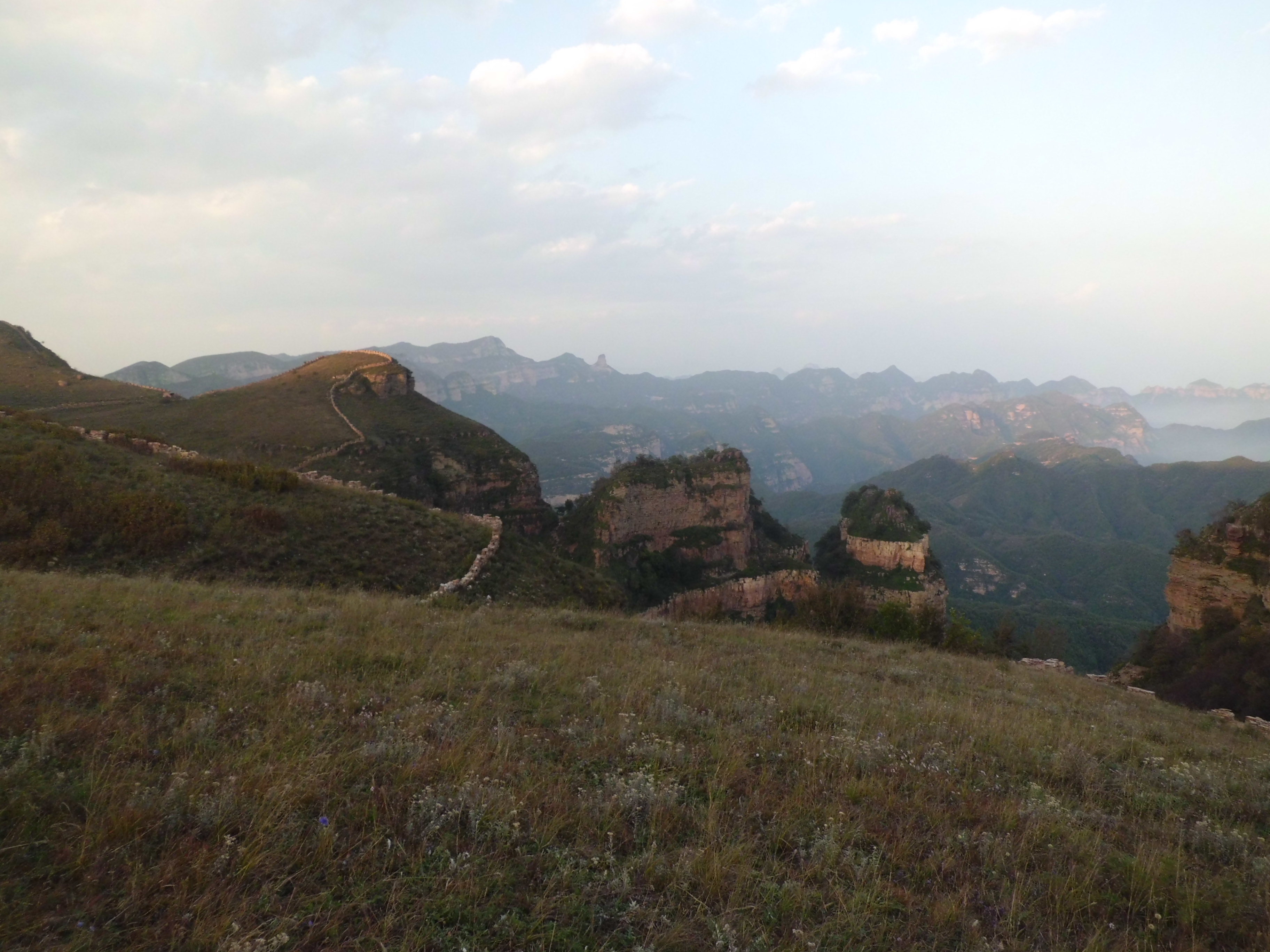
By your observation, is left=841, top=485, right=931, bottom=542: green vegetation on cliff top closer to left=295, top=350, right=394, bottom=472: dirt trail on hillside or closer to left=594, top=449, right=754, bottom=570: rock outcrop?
left=594, top=449, right=754, bottom=570: rock outcrop

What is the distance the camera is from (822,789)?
15.7ft

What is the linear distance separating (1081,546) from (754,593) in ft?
365

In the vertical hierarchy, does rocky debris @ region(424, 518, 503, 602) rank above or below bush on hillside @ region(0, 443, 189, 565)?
below

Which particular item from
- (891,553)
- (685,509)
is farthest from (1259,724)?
(685,509)

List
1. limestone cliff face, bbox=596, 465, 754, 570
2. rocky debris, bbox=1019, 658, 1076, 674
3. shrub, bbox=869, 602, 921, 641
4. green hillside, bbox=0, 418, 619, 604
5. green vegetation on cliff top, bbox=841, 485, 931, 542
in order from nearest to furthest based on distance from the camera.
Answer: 1. green hillside, bbox=0, 418, 619, 604
2. rocky debris, bbox=1019, 658, 1076, 674
3. shrub, bbox=869, 602, 921, 641
4. limestone cliff face, bbox=596, 465, 754, 570
5. green vegetation on cliff top, bbox=841, 485, 931, 542

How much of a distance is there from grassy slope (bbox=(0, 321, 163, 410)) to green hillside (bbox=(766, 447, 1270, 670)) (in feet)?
319

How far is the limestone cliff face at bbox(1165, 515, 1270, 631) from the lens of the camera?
29688mm

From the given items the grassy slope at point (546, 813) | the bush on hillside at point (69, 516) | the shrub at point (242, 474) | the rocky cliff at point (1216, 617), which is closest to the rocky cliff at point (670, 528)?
the rocky cliff at point (1216, 617)

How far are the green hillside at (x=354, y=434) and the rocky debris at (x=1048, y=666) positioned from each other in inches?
1613

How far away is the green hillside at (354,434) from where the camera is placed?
4381 cm

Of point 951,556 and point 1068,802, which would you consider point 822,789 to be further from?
point 951,556

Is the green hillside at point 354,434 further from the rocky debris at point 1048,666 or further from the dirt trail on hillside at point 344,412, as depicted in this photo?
the rocky debris at point 1048,666

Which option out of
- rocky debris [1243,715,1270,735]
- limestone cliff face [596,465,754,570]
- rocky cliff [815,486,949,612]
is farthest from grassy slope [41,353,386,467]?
rocky cliff [815,486,949,612]

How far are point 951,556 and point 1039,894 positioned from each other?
13479 cm
